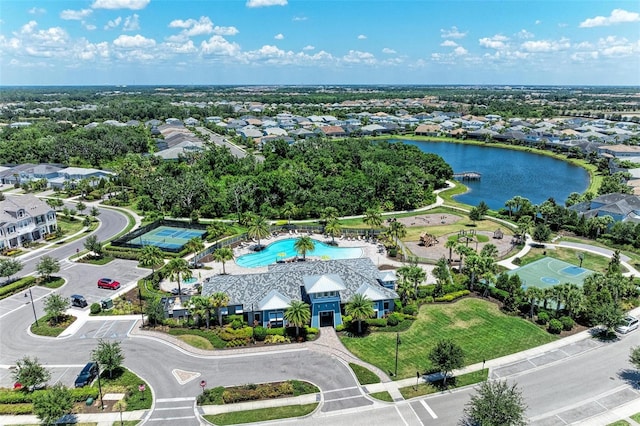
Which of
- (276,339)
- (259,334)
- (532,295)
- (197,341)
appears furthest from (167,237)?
(532,295)

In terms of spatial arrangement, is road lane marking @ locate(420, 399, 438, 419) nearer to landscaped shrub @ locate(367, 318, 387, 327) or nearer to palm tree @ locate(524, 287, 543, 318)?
landscaped shrub @ locate(367, 318, 387, 327)

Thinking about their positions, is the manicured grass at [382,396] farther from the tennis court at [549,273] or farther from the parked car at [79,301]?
the parked car at [79,301]

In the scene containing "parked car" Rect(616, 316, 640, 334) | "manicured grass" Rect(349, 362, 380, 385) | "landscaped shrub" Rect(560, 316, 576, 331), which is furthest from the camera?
"landscaped shrub" Rect(560, 316, 576, 331)

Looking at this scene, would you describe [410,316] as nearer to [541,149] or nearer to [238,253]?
[238,253]

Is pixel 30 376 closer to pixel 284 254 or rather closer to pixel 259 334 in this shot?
pixel 259 334

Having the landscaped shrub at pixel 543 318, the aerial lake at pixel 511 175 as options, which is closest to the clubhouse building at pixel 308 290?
the landscaped shrub at pixel 543 318

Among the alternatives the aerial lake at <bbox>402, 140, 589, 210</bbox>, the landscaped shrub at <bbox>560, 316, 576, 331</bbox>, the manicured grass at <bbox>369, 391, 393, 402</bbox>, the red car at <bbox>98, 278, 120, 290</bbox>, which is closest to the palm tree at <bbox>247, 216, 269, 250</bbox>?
the red car at <bbox>98, 278, 120, 290</bbox>

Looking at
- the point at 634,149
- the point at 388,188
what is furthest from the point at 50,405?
the point at 634,149
